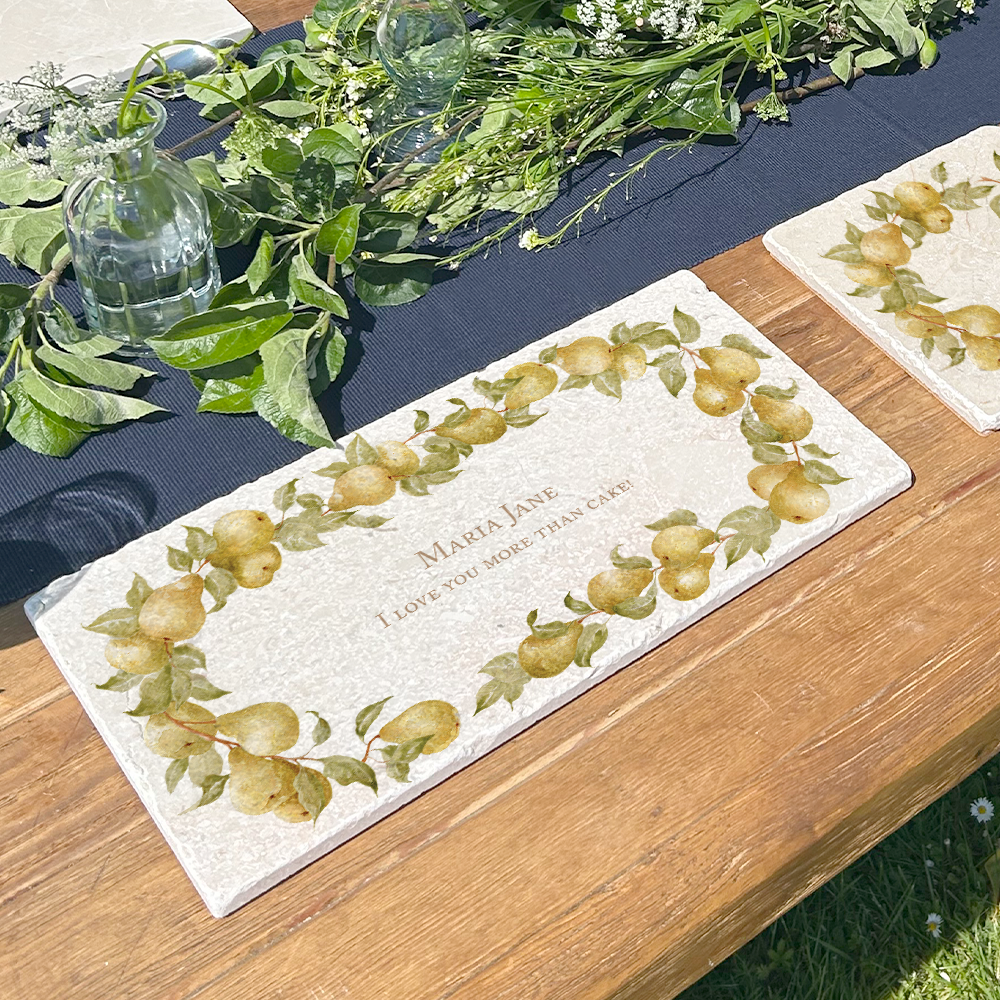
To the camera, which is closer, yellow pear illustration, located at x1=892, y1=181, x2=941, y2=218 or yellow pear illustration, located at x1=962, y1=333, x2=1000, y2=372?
yellow pear illustration, located at x1=962, y1=333, x2=1000, y2=372

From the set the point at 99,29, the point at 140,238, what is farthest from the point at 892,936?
the point at 99,29

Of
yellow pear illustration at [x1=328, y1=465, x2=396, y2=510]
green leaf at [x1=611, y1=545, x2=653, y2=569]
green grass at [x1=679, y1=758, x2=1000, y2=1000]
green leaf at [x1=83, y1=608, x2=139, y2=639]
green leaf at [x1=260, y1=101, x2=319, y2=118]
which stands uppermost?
green leaf at [x1=260, y1=101, x2=319, y2=118]

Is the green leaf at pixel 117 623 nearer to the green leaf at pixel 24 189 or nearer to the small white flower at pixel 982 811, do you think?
the green leaf at pixel 24 189

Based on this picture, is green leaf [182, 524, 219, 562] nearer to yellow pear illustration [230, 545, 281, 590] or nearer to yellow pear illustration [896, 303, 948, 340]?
yellow pear illustration [230, 545, 281, 590]

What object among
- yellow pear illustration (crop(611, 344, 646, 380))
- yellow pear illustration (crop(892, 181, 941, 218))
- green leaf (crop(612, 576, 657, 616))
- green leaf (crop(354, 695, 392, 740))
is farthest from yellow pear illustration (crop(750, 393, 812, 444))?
green leaf (crop(354, 695, 392, 740))

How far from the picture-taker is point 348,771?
766 millimetres

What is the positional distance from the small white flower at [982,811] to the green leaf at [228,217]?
1140 millimetres

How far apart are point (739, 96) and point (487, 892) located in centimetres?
96

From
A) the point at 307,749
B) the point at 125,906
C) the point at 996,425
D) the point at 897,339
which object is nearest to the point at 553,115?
the point at 897,339

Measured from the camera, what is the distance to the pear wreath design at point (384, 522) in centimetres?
77

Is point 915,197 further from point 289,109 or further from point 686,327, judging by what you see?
point 289,109

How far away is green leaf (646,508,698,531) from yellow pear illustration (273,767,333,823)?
0.32m

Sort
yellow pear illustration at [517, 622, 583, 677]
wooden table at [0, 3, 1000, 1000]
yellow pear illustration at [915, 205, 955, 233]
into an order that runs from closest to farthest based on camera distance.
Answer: wooden table at [0, 3, 1000, 1000]
yellow pear illustration at [517, 622, 583, 677]
yellow pear illustration at [915, 205, 955, 233]

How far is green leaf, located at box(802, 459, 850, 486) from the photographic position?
36.8 inches
